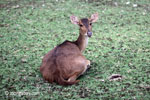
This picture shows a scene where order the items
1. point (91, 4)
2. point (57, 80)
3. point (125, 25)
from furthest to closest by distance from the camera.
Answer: point (91, 4) → point (125, 25) → point (57, 80)

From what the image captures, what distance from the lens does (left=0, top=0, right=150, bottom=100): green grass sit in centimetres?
372

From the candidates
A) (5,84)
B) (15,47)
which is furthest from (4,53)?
(5,84)

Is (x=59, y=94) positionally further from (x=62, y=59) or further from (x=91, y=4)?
(x=91, y=4)

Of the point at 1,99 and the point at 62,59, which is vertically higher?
the point at 62,59

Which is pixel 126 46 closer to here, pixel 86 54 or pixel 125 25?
pixel 86 54

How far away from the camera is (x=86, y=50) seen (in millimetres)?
5695

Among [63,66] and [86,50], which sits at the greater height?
[63,66]

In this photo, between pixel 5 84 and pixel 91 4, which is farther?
pixel 91 4

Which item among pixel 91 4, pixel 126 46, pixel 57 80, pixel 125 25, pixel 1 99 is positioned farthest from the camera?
pixel 91 4

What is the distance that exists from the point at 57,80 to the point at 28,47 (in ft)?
7.49

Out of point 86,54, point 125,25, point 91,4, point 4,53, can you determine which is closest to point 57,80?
point 86,54

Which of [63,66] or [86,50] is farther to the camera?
[86,50]

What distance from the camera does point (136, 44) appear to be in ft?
19.5

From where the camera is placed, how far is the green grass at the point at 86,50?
3.72m
